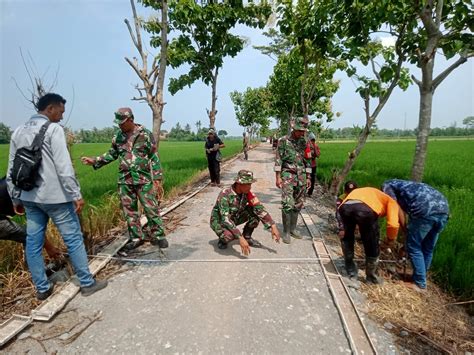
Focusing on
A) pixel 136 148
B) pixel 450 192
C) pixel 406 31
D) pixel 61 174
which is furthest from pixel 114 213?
pixel 450 192

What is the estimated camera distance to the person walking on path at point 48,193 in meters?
2.41

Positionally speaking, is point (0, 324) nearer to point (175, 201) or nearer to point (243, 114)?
point (175, 201)

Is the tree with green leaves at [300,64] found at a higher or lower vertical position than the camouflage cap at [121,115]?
higher

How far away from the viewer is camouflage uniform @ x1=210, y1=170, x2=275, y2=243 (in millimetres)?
3494

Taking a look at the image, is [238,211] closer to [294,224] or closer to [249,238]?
[249,238]

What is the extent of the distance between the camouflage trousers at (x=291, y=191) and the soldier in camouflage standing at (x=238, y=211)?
0.55 m

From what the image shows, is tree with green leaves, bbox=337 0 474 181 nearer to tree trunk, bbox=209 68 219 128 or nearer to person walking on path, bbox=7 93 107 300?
person walking on path, bbox=7 93 107 300

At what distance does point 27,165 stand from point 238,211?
7.63 ft

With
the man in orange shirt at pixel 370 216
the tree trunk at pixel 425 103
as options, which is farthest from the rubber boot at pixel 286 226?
the tree trunk at pixel 425 103

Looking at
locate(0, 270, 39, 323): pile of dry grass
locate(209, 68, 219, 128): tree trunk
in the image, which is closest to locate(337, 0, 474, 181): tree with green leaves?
locate(0, 270, 39, 323): pile of dry grass

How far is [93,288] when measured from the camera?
2.79 meters

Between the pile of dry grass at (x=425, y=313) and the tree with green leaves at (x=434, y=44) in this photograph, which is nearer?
the pile of dry grass at (x=425, y=313)

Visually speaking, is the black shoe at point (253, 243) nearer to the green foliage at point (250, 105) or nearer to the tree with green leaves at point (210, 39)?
the tree with green leaves at point (210, 39)

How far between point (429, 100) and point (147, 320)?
4.16 metres
